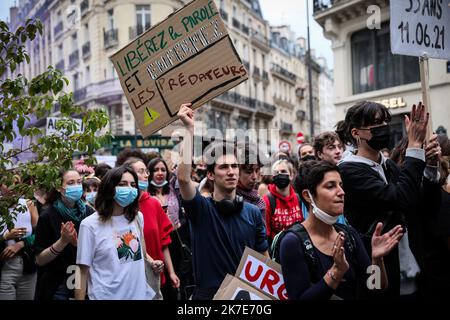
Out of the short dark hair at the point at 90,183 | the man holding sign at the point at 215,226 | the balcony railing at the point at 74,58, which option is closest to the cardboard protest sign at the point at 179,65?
Result: the man holding sign at the point at 215,226

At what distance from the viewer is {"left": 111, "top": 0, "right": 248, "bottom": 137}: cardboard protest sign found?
3.35 meters

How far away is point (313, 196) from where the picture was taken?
2.71 m

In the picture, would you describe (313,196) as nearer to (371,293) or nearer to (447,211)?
(371,293)

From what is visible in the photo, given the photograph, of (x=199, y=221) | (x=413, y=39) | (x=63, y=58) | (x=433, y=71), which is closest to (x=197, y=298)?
(x=199, y=221)

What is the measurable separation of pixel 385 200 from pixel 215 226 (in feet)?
3.65

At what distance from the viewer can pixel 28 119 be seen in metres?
3.03

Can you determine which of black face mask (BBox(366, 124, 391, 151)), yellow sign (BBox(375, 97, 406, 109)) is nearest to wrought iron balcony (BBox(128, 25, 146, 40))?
yellow sign (BBox(375, 97, 406, 109))

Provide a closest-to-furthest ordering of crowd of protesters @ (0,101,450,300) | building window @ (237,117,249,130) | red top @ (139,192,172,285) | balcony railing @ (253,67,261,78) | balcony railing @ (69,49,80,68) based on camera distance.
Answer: crowd of protesters @ (0,101,450,300) → red top @ (139,192,172,285) → balcony railing @ (69,49,80,68) → building window @ (237,117,249,130) → balcony railing @ (253,67,261,78)

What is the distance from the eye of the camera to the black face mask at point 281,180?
→ 490 centimetres

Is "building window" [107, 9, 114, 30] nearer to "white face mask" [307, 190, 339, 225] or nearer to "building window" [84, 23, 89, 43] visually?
"building window" [84, 23, 89, 43]

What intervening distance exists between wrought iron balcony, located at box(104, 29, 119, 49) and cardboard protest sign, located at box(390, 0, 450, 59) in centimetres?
2651

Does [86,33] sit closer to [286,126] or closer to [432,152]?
[286,126]

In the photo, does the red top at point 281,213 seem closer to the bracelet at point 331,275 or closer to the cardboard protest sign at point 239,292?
the cardboard protest sign at point 239,292

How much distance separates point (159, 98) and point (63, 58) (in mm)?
29285
